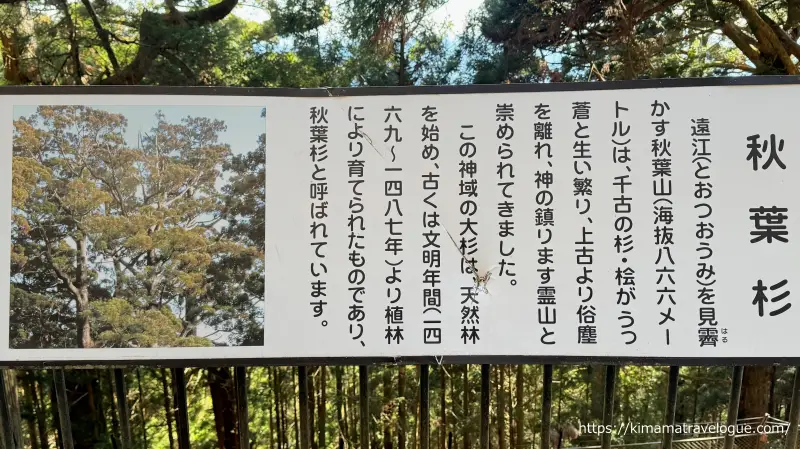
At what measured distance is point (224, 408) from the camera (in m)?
5.61

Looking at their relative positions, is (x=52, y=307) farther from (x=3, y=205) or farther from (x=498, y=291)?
(x=498, y=291)

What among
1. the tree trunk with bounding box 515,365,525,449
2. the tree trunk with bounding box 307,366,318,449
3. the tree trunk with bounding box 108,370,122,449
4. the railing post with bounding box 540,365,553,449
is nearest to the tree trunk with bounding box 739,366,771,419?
the tree trunk with bounding box 515,365,525,449

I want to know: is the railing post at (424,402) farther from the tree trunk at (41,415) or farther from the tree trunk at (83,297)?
the tree trunk at (41,415)

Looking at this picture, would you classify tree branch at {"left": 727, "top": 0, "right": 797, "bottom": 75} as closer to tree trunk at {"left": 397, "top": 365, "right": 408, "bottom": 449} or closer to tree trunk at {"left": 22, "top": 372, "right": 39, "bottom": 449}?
tree trunk at {"left": 397, "top": 365, "right": 408, "bottom": 449}

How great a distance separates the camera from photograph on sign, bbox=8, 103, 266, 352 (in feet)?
6.92

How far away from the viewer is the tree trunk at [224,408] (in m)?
5.44

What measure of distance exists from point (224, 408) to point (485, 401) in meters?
4.46

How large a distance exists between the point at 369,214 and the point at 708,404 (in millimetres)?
6234

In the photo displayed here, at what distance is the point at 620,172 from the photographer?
83.4 inches

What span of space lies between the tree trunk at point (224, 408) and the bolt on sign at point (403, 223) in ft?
11.6

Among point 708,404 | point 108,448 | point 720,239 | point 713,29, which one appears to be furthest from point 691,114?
point 108,448

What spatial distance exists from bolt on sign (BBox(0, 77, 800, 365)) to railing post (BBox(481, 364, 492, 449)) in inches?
5.9

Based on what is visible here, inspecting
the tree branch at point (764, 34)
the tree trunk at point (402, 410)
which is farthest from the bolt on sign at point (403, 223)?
the tree trunk at point (402, 410)

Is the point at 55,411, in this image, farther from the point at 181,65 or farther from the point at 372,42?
the point at 372,42
